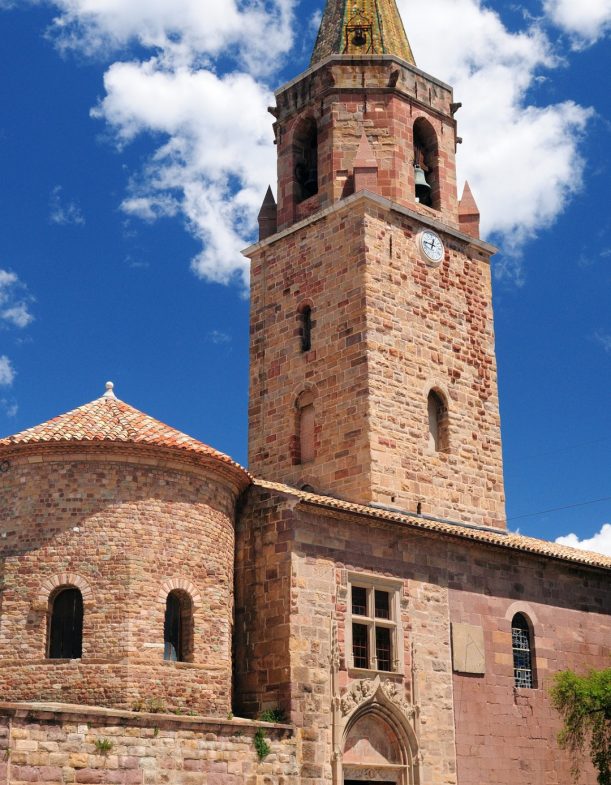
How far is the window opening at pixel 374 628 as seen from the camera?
20.8 meters

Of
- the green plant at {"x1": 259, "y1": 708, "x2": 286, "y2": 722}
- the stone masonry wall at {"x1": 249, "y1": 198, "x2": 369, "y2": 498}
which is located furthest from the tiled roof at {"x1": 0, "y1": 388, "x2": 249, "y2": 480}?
the stone masonry wall at {"x1": 249, "y1": 198, "x2": 369, "y2": 498}

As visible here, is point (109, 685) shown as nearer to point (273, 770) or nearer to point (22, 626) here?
point (22, 626)

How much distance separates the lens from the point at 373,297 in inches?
1034

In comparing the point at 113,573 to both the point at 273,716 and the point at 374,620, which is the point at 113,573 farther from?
the point at 374,620

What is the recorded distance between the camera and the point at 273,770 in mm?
18531

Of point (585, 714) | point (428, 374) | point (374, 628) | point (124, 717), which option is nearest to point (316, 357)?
point (428, 374)

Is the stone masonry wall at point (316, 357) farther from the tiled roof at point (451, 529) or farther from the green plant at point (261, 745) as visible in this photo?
the green plant at point (261, 745)

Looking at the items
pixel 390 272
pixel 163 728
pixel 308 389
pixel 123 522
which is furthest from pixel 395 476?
pixel 163 728

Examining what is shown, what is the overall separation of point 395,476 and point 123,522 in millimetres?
7957

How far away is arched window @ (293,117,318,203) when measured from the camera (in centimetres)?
2905

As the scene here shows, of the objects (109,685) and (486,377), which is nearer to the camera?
(109,685)

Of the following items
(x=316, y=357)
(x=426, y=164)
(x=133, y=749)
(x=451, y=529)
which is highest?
(x=426, y=164)

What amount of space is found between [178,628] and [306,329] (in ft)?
34.1

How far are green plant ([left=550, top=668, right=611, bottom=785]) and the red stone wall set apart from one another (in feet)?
24.0
